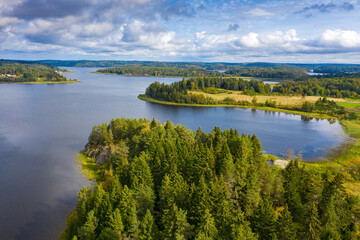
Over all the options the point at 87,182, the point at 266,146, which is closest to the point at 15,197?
the point at 87,182

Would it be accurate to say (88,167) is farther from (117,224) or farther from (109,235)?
(117,224)

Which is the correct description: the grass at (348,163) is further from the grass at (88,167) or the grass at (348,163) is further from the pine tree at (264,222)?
the grass at (88,167)

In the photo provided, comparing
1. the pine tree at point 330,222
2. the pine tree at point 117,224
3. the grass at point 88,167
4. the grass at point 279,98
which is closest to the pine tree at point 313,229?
the pine tree at point 330,222

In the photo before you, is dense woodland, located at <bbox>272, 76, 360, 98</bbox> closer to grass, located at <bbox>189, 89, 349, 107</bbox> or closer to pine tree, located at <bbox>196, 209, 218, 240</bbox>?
grass, located at <bbox>189, 89, 349, 107</bbox>

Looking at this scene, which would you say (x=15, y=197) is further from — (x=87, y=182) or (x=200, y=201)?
(x=200, y=201)

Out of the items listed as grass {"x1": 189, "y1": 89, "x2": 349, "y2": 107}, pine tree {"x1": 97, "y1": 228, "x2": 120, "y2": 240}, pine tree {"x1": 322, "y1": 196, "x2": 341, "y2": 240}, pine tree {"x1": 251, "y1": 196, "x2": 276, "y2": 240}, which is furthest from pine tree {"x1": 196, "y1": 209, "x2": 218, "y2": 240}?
grass {"x1": 189, "y1": 89, "x2": 349, "y2": 107}
